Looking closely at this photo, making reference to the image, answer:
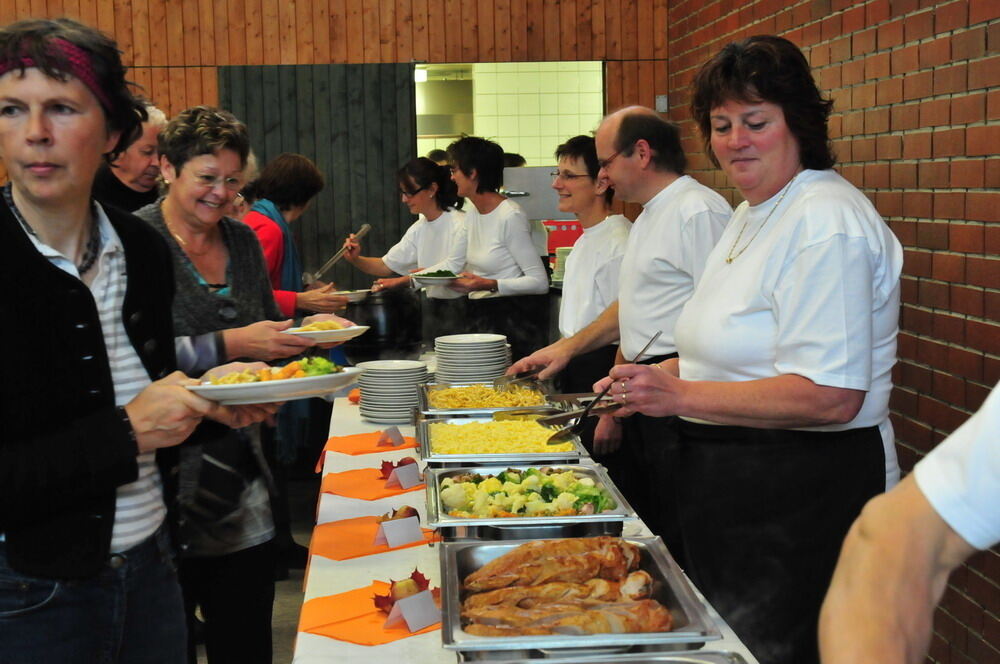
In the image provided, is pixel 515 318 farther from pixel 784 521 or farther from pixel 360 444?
pixel 784 521

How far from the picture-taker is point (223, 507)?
2.17 m

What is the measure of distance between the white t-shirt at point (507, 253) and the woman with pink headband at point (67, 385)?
3569 mm

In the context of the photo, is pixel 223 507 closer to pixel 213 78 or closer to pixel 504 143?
pixel 213 78

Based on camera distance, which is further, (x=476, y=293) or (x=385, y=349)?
(x=476, y=293)

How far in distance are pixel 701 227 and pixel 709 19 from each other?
3.56 m

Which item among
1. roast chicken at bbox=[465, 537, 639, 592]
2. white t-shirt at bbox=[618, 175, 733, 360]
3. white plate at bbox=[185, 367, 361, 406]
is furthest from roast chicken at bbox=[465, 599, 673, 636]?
white t-shirt at bbox=[618, 175, 733, 360]

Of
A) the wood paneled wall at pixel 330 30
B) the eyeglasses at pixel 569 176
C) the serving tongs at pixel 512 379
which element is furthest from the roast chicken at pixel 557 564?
the wood paneled wall at pixel 330 30

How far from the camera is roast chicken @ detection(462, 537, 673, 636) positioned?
4.74 ft

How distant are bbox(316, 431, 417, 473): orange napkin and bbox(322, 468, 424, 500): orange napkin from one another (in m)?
0.19

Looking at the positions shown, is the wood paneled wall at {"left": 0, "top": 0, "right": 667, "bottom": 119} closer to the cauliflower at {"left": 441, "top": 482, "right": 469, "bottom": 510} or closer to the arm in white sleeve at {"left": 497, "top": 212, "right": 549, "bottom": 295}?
the arm in white sleeve at {"left": 497, "top": 212, "right": 549, "bottom": 295}

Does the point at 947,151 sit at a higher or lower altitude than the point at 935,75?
lower

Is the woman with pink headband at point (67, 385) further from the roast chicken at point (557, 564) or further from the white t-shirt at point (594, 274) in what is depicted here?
the white t-shirt at point (594, 274)

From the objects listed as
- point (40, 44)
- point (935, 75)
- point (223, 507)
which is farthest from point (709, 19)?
point (40, 44)

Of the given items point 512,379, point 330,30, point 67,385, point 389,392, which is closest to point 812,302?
point 67,385
